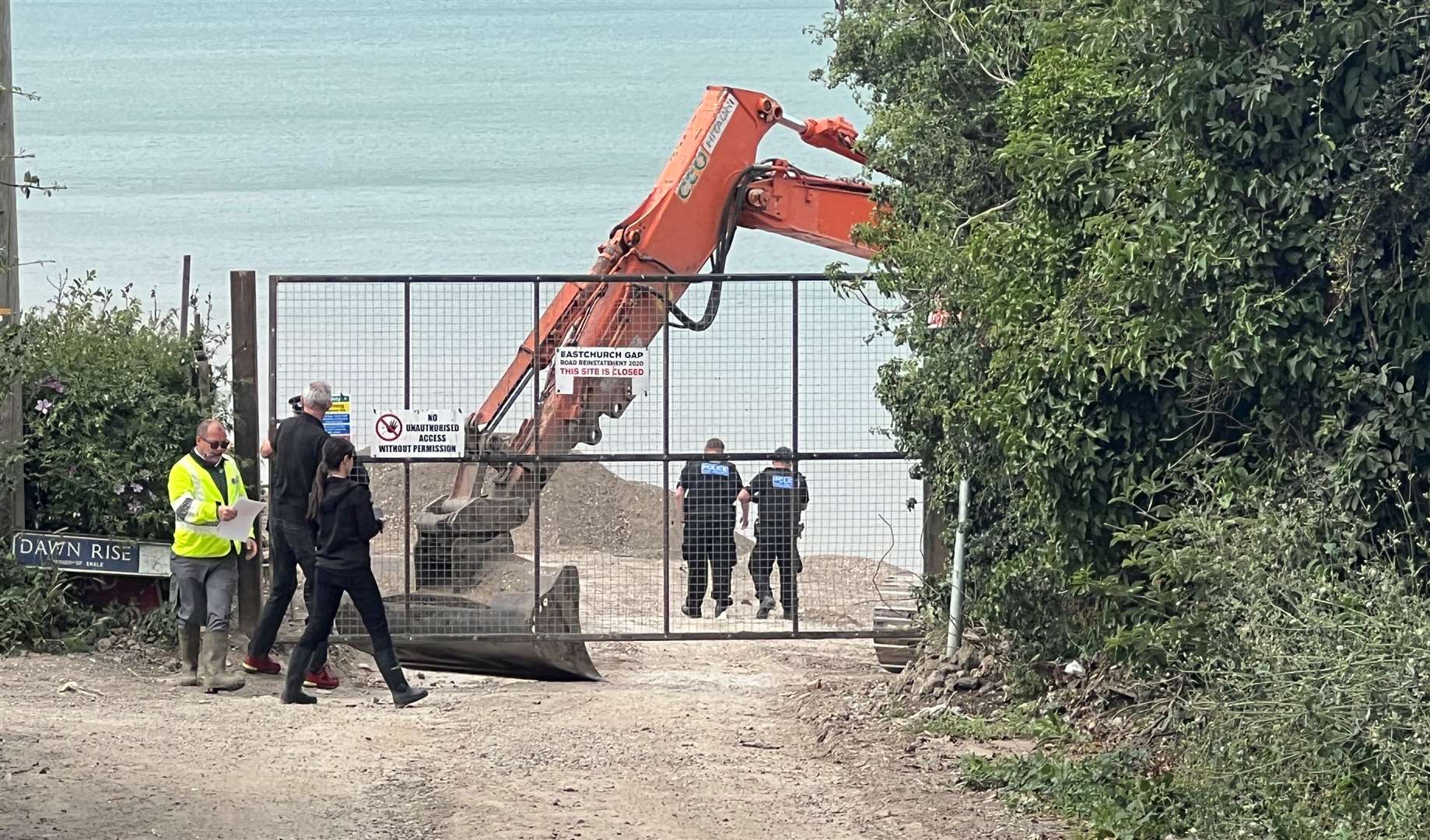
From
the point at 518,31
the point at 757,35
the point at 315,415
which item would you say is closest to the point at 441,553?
the point at 315,415

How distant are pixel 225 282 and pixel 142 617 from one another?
977 inches

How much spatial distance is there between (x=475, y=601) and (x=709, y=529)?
1.64 metres

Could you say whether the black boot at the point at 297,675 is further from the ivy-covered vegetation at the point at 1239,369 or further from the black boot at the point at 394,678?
the ivy-covered vegetation at the point at 1239,369

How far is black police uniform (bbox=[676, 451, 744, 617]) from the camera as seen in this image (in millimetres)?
13266

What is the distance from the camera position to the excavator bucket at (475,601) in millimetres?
13219

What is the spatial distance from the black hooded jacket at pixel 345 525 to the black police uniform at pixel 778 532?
279cm

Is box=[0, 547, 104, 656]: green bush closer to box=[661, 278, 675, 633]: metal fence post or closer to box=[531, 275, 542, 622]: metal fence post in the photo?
box=[531, 275, 542, 622]: metal fence post

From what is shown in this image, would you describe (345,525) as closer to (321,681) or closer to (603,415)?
(321,681)

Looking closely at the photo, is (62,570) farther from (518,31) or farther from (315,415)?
(518,31)

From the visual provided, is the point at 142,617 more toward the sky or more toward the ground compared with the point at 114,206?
more toward the ground

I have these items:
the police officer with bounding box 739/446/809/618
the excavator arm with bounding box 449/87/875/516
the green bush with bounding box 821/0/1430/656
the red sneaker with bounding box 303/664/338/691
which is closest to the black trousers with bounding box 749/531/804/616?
the police officer with bounding box 739/446/809/618

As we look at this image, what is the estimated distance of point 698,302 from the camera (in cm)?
1388

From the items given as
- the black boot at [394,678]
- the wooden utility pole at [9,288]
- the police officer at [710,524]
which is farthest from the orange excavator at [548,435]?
the wooden utility pole at [9,288]

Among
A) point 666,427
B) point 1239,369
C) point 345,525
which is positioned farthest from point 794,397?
point 1239,369
